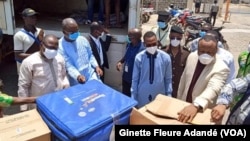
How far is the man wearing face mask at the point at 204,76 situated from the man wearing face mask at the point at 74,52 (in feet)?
3.74

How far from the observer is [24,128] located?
1.54 m

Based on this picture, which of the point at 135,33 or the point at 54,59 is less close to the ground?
the point at 135,33

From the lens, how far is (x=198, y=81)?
2.29 meters

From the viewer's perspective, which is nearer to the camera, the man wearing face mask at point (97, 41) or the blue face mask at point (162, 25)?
the man wearing face mask at point (97, 41)

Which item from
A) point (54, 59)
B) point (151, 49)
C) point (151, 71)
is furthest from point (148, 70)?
point (54, 59)

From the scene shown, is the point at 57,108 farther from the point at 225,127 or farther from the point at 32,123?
the point at 225,127

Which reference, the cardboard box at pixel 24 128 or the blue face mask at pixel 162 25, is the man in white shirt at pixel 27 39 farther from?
the cardboard box at pixel 24 128

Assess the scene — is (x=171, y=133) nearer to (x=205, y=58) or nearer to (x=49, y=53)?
(x=205, y=58)

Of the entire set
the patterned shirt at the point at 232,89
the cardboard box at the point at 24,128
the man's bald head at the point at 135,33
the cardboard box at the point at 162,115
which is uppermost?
the man's bald head at the point at 135,33

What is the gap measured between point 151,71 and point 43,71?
3.44ft

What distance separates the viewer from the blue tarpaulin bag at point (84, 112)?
146cm

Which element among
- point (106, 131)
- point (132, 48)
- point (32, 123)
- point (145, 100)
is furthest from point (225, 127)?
point (132, 48)

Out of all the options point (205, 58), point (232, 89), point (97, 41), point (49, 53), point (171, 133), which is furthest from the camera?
point (97, 41)

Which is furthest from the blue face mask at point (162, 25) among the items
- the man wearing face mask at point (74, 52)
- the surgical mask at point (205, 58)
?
the surgical mask at point (205, 58)
